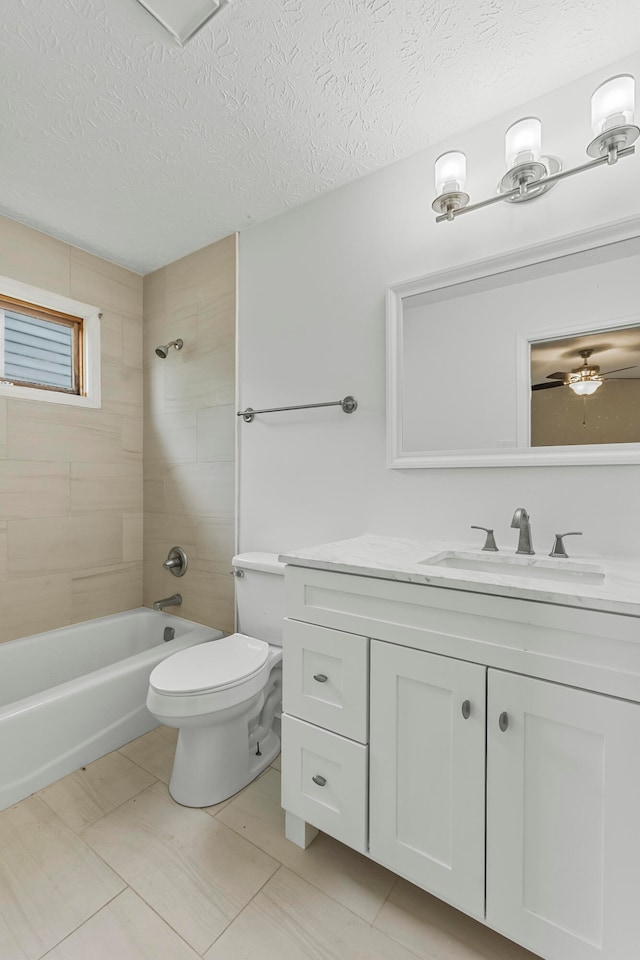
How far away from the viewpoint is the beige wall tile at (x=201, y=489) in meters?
2.18

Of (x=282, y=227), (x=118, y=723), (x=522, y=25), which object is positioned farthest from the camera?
(x=282, y=227)

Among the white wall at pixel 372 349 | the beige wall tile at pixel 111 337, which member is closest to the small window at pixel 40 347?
the beige wall tile at pixel 111 337

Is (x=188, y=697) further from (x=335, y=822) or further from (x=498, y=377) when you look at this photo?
(x=498, y=377)

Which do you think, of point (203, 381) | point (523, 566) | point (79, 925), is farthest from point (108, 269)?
point (79, 925)

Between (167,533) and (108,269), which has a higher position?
(108,269)

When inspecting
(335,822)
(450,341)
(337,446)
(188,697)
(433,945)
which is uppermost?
(450,341)

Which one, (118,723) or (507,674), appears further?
(118,723)

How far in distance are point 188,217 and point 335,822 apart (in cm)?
241

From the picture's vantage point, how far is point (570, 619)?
2.84 ft

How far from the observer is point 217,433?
7.29 ft

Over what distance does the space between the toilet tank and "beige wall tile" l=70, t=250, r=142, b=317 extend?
1.64 metres

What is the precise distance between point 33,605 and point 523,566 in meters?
2.18

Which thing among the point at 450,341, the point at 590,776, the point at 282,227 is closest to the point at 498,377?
the point at 450,341

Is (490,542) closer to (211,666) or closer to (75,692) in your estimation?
(211,666)
